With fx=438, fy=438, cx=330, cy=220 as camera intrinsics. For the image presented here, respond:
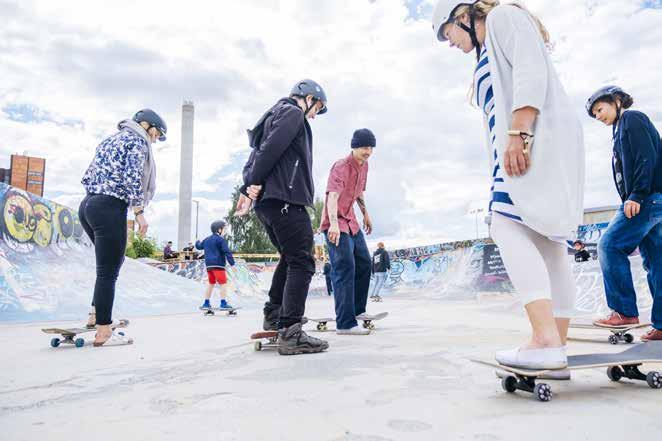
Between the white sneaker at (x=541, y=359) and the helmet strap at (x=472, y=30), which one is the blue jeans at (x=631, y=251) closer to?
the white sneaker at (x=541, y=359)

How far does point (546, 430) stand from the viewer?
145cm

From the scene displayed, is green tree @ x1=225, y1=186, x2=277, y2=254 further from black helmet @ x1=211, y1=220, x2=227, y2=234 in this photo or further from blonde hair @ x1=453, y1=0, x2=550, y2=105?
blonde hair @ x1=453, y1=0, x2=550, y2=105

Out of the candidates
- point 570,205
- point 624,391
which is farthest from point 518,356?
point 570,205

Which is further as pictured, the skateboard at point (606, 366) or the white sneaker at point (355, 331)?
the white sneaker at point (355, 331)

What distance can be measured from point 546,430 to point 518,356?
49cm

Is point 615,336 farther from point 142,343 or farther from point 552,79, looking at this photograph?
point 142,343

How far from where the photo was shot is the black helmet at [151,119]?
4422 mm

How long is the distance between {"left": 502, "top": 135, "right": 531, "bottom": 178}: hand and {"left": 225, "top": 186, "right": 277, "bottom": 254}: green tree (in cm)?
4265

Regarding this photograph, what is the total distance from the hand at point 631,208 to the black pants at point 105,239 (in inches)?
170

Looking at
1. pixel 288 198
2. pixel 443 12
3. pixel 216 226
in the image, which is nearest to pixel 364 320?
pixel 288 198

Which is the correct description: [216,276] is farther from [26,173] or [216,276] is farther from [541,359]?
[26,173]

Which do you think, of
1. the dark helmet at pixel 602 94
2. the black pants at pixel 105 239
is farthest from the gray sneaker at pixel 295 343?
the dark helmet at pixel 602 94

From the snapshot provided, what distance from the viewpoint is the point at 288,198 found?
129 inches

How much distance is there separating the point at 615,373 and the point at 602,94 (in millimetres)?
2654
